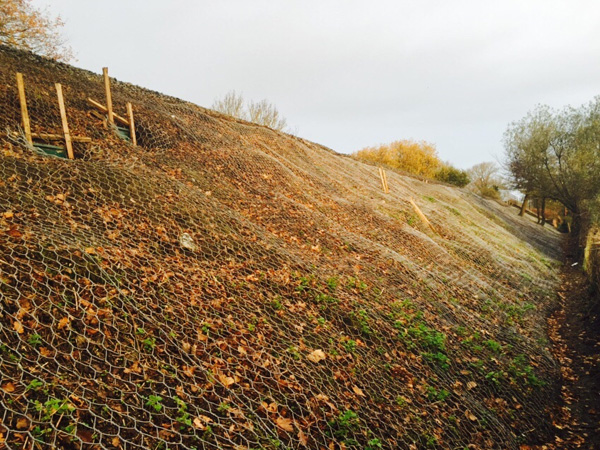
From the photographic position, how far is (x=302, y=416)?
348 cm

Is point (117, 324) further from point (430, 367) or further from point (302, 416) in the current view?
point (430, 367)

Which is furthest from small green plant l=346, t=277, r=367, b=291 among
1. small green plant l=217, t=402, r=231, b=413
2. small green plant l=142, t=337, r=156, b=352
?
small green plant l=142, t=337, r=156, b=352

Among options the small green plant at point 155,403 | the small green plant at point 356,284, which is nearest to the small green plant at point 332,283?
the small green plant at point 356,284

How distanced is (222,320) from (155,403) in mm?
1426

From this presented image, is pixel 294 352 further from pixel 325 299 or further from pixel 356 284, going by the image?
pixel 356 284

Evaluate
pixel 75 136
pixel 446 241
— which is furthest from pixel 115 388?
pixel 446 241

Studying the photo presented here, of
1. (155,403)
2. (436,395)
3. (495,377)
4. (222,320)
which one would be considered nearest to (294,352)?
(222,320)

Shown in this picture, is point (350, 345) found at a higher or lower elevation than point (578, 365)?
higher

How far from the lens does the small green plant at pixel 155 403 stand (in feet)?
9.39

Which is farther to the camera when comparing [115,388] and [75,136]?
[75,136]

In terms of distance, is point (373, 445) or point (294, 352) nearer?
point (373, 445)

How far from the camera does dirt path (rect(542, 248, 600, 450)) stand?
4910 mm

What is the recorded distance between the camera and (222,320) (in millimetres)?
4270

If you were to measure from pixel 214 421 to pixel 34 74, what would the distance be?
11819 mm
